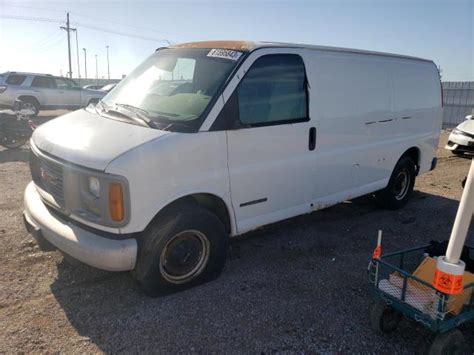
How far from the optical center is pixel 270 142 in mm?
3975

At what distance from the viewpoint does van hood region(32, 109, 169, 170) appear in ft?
10.2

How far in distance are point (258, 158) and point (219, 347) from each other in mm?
1738

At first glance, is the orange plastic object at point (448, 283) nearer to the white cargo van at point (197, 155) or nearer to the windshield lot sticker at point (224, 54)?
the white cargo van at point (197, 155)

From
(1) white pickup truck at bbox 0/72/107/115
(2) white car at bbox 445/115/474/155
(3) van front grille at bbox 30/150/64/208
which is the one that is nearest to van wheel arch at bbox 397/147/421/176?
(3) van front grille at bbox 30/150/64/208

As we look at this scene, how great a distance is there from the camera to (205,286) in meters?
3.74

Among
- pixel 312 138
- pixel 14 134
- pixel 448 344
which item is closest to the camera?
pixel 448 344

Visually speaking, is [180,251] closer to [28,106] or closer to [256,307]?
[256,307]

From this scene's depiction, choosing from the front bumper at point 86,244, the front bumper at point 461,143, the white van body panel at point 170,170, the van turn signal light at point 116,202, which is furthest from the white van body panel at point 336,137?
the front bumper at point 461,143

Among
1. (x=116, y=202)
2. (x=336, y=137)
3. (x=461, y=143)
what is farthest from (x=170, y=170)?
(x=461, y=143)

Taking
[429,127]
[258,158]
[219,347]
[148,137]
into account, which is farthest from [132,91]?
[429,127]

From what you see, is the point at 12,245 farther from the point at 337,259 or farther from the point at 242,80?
the point at 337,259

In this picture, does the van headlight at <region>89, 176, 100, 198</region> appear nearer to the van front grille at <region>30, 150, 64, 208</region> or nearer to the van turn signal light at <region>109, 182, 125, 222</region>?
the van turn signal light at <region>109, 182, 125, 222</region>

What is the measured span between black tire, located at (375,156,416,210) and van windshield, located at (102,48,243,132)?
3368 mm

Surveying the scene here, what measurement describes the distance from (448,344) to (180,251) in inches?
83.6
